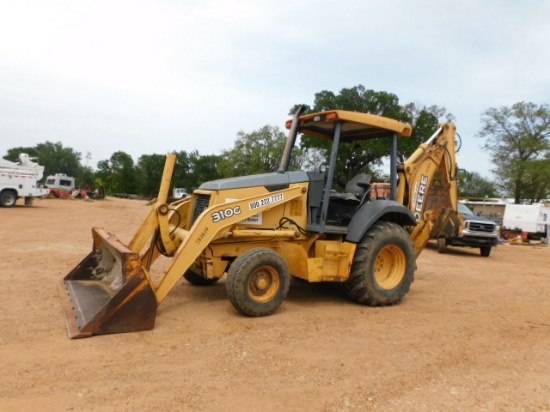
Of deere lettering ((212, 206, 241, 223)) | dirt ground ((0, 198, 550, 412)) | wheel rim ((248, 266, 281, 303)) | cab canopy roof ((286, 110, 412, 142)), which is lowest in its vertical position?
dirt ground ((0, 198, 550, 412))

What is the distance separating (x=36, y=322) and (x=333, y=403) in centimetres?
321

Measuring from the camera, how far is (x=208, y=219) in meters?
4.86

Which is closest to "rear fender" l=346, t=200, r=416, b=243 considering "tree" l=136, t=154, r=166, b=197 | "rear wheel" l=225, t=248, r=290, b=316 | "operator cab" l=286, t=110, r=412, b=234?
"operator cab" l=286, t=110, r=412, b=234

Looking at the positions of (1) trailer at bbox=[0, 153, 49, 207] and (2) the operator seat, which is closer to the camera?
(2) the operator seat

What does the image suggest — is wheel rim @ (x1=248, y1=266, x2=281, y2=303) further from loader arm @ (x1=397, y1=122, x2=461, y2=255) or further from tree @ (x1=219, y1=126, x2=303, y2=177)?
tree @ (x1=219, y1=126, x2=303, y2=177)

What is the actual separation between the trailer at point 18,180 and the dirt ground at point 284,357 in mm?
17215

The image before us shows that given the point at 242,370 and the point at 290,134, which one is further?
the point at 290,134

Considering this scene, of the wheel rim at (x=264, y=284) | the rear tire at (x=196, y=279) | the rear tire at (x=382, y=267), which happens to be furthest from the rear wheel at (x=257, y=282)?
the rear tire at (x=196, y=279)

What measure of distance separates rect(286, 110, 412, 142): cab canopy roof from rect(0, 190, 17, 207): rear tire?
19.7 m

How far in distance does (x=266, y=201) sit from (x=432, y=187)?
3.48 metres

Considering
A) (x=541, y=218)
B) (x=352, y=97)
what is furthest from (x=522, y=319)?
(x=352, y=97)

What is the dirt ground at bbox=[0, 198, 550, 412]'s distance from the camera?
312cm

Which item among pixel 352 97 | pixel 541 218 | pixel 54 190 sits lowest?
pixel 54 190

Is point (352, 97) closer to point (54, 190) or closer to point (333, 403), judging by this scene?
point (54, 190)
